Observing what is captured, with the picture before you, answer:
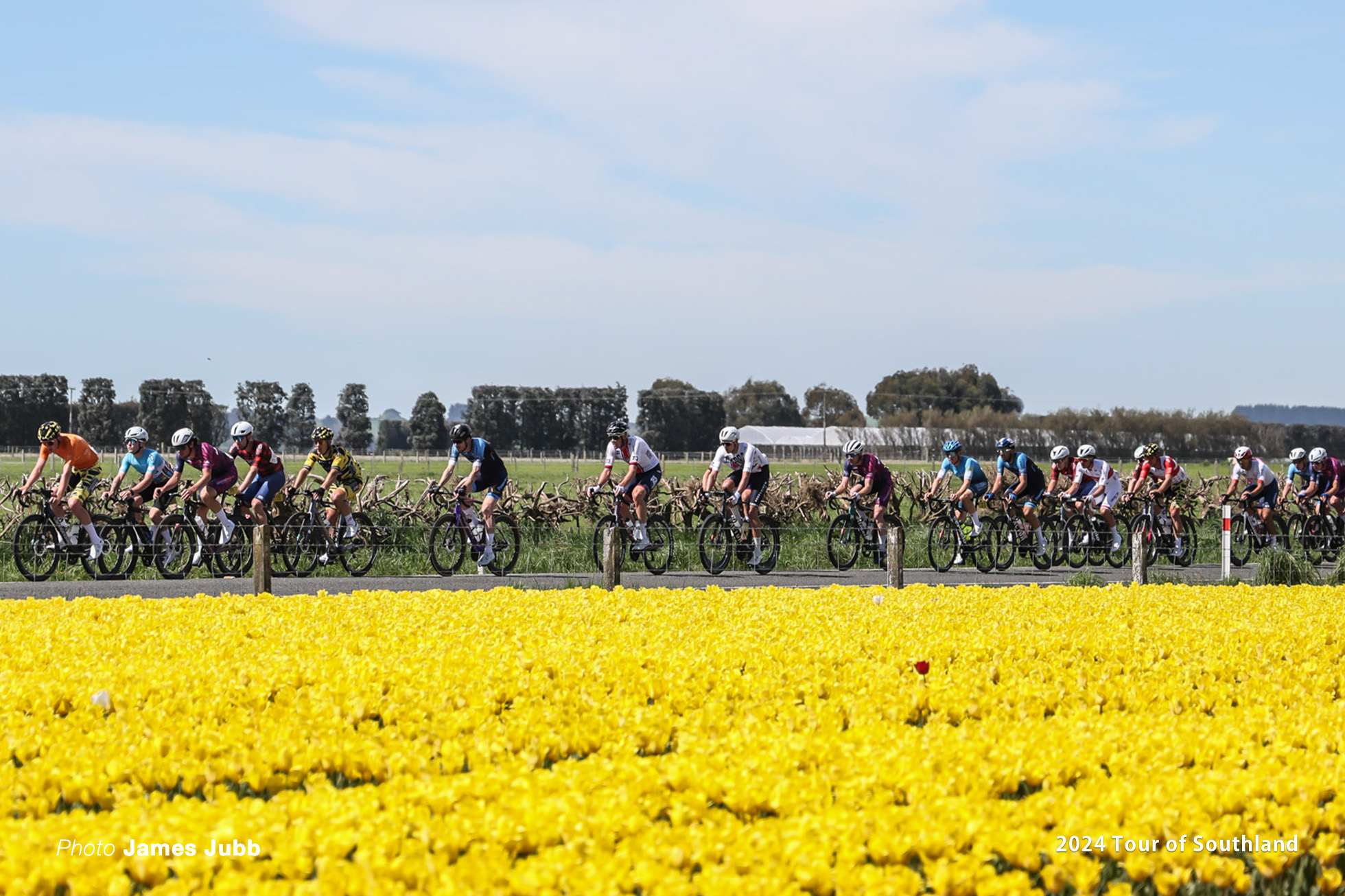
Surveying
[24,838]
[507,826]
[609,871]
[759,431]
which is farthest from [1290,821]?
[759,431]

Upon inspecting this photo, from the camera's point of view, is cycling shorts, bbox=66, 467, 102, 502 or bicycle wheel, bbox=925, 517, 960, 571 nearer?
cycling shorts, bbox=66, 467, 102, 502

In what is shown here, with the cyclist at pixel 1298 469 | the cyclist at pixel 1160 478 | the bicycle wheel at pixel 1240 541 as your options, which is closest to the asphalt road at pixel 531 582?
the cyclist at pixel 1160 478

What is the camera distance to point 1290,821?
4312 mm

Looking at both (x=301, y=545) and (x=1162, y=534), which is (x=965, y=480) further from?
(x=301, y=545)

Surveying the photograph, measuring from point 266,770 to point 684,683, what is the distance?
7.51ft

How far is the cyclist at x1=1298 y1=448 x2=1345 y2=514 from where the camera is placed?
67.7 ft

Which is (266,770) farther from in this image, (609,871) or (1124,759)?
(1124,759)

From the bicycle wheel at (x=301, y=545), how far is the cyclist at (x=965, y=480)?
8886 mm

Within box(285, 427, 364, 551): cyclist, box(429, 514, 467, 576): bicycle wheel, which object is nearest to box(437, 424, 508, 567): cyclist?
box(429, 514, 467, 576): bicycle wheel

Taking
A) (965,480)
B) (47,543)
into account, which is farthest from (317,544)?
(965,480)

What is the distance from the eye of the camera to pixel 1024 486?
18656mm

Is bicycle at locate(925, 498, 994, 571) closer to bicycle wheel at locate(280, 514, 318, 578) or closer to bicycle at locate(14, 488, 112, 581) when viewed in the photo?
bicycle wheel at locate(280, 514, 318, 578)

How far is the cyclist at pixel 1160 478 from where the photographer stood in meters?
19.2

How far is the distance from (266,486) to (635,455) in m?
4.75
